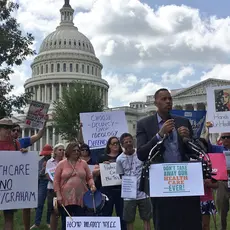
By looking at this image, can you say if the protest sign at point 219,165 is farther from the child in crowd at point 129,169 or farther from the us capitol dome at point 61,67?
the us capitol dome at point 61,67

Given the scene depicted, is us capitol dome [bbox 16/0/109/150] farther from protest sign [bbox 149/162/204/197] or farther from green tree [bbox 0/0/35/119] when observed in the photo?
protest sign [bbox 149/162/204/197]

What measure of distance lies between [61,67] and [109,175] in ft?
306

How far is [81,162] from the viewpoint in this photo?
20.0ft

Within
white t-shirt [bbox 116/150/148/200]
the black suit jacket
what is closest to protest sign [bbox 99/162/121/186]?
white t-shirt [bbox 116/150/148/200]

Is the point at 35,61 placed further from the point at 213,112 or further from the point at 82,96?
the point at 213,112

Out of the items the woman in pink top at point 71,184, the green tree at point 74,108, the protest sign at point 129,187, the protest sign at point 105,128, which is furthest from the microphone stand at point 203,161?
the green tree at point 74,108

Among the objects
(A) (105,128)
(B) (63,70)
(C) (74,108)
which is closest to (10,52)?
(A) (105,128)

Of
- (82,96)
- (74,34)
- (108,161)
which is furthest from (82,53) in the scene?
(108,161)

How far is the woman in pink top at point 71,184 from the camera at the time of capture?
230 inches

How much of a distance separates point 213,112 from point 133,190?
1.90m

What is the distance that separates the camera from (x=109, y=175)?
696 centimetres

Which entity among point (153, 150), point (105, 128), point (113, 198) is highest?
point (105, 128)

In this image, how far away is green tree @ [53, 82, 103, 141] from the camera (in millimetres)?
53125

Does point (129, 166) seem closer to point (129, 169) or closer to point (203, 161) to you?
point (129, 169)
